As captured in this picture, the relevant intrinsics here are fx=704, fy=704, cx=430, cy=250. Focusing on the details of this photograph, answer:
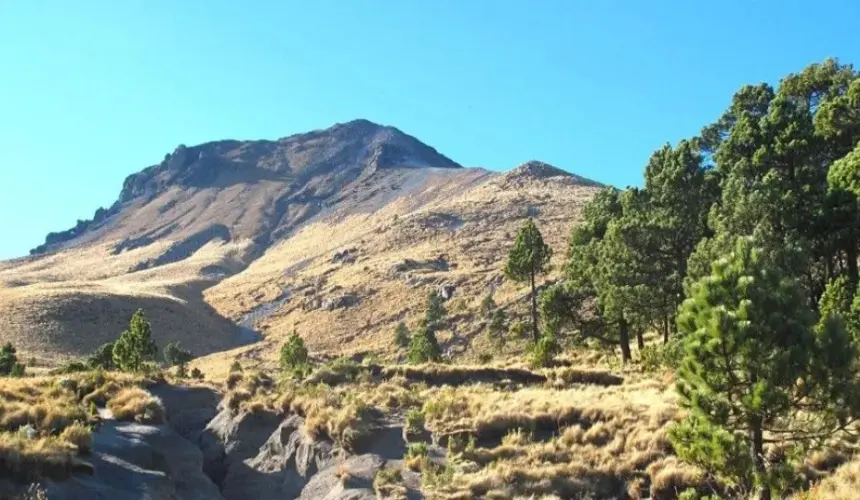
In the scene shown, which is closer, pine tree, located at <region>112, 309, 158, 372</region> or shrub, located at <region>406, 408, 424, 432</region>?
shrub, located at <region>406, 408, 424, 432</region>

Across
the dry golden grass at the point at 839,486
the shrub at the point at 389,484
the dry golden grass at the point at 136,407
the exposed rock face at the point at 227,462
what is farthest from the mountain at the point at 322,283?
the dry golden grass at the point at 839,486

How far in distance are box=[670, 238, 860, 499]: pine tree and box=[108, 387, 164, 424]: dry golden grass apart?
51.7 feet

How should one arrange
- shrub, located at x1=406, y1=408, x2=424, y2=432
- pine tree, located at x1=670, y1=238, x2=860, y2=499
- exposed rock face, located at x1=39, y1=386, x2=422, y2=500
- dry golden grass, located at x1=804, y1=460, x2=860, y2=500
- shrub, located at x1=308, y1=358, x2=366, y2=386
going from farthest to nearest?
shrub, located at x1=308, y1=358, x2=366, y2=386 → shrub, located at x1=406, y1=408, x2=424, y2=432 → exposed rock face, located at x1=39, y1=386, x2=422, y2=500 → dry golden grass, located at x1=804, y1=460, x2=860, y2=500 → pine tree, located at x1=670, y1=238, x2=860, y2=499

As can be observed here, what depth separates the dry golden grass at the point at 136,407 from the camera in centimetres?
2170

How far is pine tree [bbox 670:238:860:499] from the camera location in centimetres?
1346

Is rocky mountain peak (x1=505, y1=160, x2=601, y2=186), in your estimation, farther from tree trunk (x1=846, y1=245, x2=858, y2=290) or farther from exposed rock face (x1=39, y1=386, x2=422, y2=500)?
exposed rock face (x1=39, y1=386, x2=422, y2=500)

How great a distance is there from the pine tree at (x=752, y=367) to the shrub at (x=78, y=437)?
44.1 feet

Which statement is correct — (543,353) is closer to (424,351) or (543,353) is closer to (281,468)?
(424,351)

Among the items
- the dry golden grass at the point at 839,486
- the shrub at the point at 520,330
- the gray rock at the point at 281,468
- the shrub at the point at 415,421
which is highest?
the shrub at the point at 520,330

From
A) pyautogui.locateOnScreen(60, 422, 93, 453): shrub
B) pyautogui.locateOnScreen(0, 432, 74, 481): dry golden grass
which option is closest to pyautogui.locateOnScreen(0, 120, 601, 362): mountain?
pyautogui.locateOnScreen(60, 422, 93, 453): shrub

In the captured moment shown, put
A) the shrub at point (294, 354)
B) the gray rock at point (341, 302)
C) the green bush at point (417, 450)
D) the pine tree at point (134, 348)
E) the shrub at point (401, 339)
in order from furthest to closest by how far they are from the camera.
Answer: the gray rock at point (341, 302)
the shrub at point (401, 339)
the shrub at point (294, 354)
the pine tree at point (134, 348)
the green bush at point (417, 450)

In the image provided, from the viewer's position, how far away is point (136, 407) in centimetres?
2205

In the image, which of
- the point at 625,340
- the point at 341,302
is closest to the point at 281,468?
the point at 625,340

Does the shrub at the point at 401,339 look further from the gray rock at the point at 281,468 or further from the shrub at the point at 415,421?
the shrub at the point at 415,421
